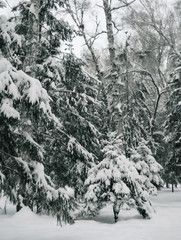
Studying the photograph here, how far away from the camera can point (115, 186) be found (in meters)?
9.36

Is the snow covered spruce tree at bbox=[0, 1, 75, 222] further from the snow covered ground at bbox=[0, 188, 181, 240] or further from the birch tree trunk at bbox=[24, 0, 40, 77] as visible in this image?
the birch tree trunk at bbox=[24, 0, 40, 77]

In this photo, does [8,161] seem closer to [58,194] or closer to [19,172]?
[19,172]

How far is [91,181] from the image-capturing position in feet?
31.8

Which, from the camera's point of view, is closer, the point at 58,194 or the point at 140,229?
the point at 58,194

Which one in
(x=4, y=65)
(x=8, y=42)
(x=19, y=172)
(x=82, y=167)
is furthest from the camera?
(x=82, y=167)

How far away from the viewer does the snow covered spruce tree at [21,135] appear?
4648mm

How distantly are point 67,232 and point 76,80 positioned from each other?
5.57 m

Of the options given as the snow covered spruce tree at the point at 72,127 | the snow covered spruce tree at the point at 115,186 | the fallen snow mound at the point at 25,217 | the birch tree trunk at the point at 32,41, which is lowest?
the fallen snow mound at the point at 25,217

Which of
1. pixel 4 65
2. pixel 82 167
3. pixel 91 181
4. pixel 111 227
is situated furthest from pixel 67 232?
pixel 4 65

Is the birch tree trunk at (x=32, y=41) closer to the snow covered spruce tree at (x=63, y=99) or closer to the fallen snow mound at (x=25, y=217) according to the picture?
the snow covered spruce tree at (x=63, y=99)

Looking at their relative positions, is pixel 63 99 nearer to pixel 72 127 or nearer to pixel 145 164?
pixel 72 127

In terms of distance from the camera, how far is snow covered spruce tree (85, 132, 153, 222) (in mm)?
9430

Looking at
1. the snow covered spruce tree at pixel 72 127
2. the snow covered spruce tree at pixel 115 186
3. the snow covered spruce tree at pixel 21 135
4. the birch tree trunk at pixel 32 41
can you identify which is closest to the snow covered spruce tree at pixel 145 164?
the snow covered spruce tree at pixel 72 127

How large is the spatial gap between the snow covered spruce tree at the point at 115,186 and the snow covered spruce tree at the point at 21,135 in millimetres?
3171
